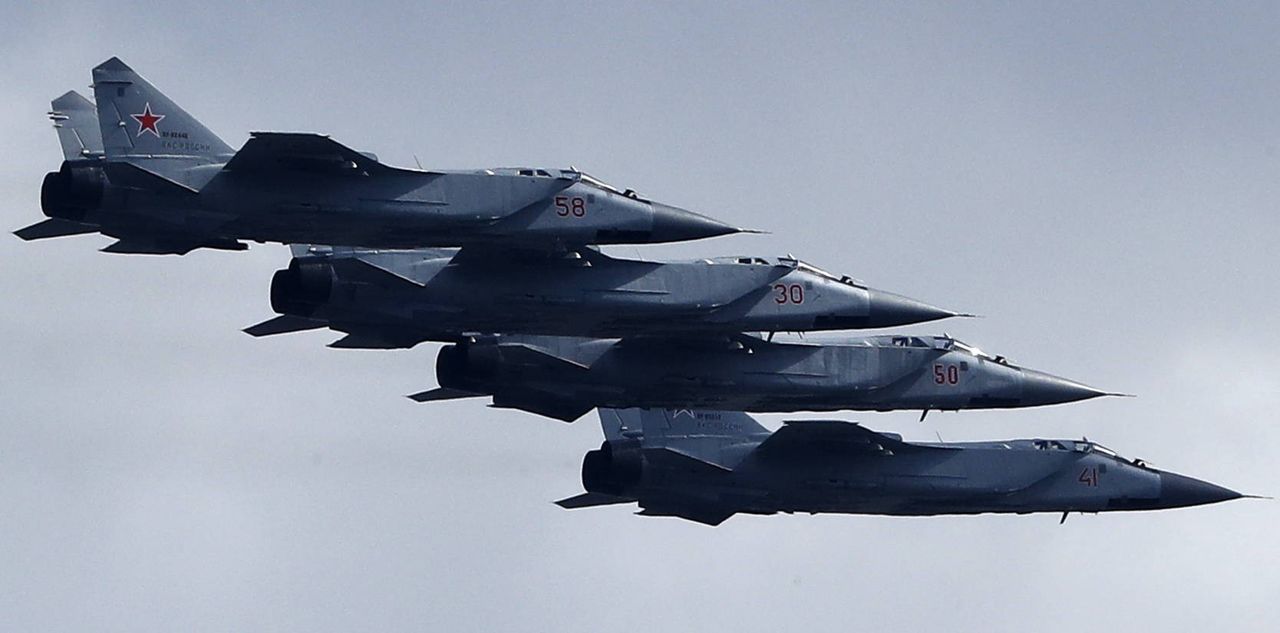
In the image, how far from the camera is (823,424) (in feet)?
322

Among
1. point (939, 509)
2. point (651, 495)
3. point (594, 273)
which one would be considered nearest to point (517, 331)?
point (594, 273)

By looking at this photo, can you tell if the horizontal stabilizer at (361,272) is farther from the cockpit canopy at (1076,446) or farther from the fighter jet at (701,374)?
the cockpit canopy at (1076,446)

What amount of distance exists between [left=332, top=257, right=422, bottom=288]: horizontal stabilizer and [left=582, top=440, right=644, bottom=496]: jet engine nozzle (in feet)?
40.4

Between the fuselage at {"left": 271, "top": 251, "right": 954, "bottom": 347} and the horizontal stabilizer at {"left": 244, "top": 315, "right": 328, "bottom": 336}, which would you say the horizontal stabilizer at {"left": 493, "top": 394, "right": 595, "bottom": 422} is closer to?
the fuselage at {"left": 271, "top": 251, "right": 954, "bottom": 347}

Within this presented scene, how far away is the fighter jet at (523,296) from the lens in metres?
88.9

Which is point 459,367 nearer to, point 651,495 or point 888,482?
point 651,495

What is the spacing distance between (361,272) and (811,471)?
1803 cm

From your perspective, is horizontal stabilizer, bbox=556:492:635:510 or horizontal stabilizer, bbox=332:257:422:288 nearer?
horizontal stabilizer, bbox=332:257:422:288

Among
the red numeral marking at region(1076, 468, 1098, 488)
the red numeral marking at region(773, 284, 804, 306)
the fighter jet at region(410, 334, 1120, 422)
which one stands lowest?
the red numeral marking at region(1076, 468, 1098, 488)

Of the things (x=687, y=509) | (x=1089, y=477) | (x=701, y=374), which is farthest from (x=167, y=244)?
(x=1089, y=477)

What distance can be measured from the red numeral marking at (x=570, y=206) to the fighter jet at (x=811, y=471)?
12188mm

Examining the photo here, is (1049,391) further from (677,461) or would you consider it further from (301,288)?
(301,288)

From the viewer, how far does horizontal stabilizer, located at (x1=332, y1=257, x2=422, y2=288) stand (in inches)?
3497

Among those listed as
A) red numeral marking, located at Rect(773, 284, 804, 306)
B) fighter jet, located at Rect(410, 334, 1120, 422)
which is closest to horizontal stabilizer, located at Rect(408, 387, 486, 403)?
fighter jet, located at Rect(410, 334, 1120, 422)
